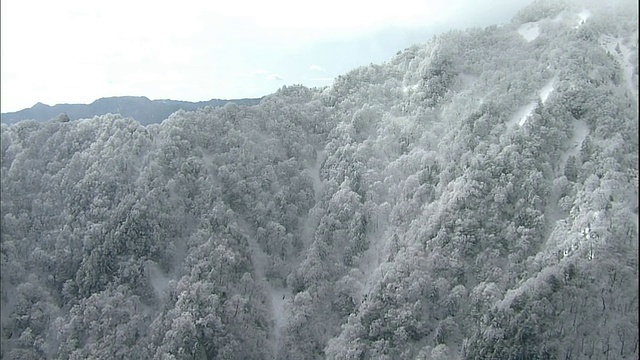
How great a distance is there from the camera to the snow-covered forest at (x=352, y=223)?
246ft

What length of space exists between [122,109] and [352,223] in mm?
72708

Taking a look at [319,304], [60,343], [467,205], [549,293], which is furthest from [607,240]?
[60,343]

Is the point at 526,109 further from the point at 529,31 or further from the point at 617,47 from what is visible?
the point at 529,31

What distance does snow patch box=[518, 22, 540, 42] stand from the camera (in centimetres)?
12244

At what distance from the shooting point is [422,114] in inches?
4345

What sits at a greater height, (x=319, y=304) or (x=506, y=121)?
(x=506, y=121)

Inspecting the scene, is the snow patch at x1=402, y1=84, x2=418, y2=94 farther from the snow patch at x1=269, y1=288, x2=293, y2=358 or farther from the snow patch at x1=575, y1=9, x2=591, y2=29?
the snow patch at x1=269, y1=288, x2=293, y2=358

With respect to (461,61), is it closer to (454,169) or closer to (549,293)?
(454,169)

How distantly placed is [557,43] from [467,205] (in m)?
45.6

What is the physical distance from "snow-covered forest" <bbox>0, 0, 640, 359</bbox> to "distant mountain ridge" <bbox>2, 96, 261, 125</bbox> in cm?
3133

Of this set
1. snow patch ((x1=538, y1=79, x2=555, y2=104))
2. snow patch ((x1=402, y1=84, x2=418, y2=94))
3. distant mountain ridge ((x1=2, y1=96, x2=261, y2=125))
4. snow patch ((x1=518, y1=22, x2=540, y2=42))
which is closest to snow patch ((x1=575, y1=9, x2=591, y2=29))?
snow patch ((x1=518, y1=22, x2=540, y2=42))

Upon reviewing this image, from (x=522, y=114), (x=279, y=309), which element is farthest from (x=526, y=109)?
(x=279, y=309)

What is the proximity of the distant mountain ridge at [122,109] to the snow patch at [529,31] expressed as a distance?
189ft

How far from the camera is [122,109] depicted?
463ft
